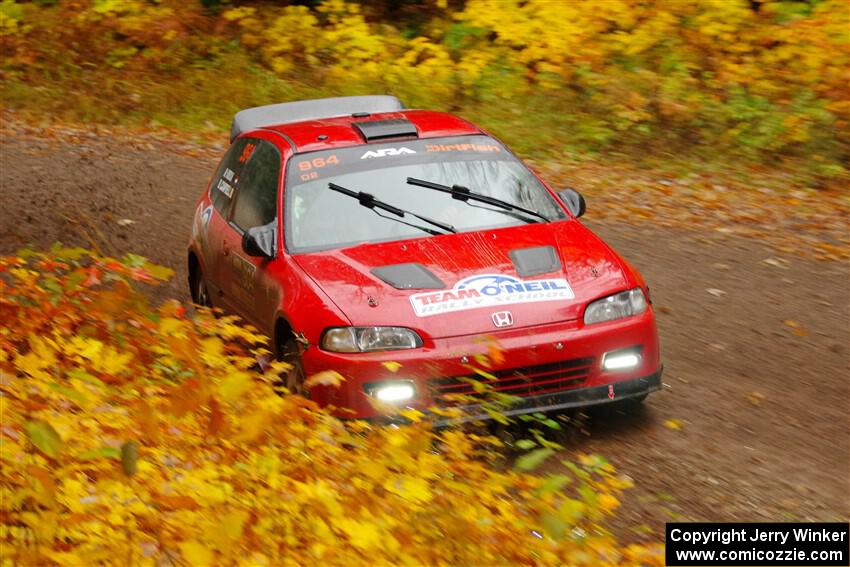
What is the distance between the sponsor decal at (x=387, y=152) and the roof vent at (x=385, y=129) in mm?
147

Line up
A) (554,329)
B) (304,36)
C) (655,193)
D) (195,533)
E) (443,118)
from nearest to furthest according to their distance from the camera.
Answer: (195,533) → (554,329) → (443,118) → (655,193) → (304,36)

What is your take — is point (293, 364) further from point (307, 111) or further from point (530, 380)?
point (307, 111)

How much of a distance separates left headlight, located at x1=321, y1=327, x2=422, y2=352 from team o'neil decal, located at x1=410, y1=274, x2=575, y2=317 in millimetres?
148

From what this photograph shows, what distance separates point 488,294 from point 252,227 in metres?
2.09

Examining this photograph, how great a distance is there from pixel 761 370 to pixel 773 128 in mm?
6894

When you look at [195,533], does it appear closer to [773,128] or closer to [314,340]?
[314,340]

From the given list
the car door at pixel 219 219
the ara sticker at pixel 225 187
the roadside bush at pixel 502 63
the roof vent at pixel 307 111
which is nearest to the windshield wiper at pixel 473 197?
the car door at pixel 219 219

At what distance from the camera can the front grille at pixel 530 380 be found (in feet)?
20.6

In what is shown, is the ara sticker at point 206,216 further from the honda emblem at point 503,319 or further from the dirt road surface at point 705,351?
the honda emblem at point 503,319

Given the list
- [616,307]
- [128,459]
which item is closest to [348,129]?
[616,307]

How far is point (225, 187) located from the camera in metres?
8.80

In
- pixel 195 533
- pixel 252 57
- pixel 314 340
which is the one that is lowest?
pixel 252 57

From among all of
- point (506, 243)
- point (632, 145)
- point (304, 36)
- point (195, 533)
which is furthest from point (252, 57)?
point (195, 533)

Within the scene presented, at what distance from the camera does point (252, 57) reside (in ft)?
Answer: 62.5
